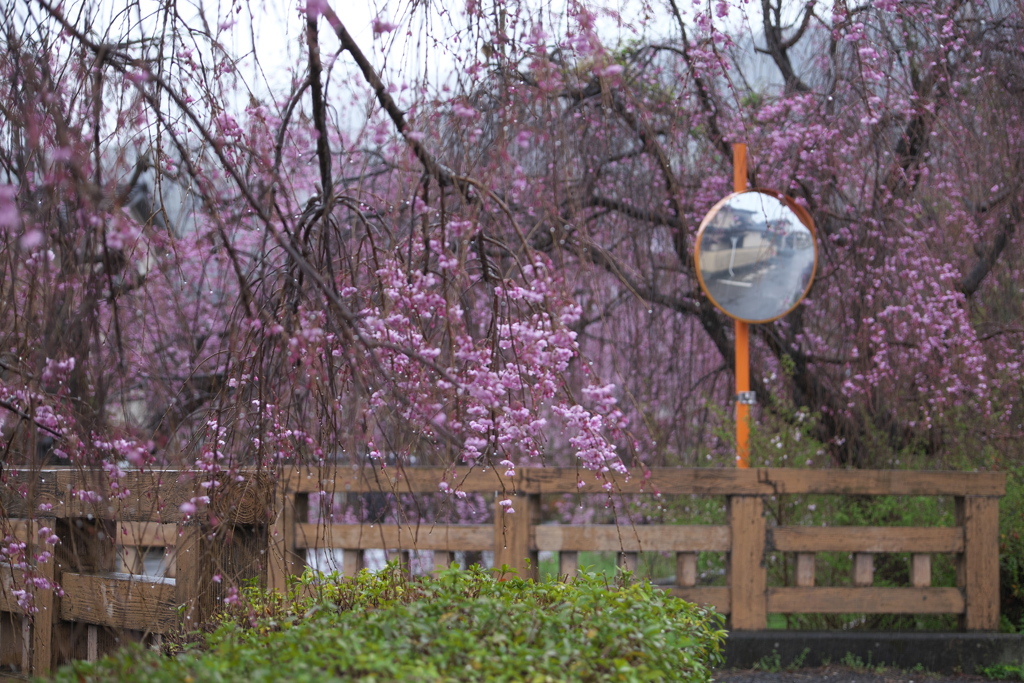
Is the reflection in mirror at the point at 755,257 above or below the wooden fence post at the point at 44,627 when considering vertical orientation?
above

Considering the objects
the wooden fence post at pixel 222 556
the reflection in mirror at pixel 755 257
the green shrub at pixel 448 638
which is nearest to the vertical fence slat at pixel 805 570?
the reflection in mirror at pixel 755 257

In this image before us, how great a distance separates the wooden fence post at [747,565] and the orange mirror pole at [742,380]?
1.00 feet

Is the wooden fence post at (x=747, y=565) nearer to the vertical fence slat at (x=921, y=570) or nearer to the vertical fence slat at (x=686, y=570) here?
the vertical fence slat at (x=686, y=570)

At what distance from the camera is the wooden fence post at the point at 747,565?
16.4 feet

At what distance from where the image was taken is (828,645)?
502 cm

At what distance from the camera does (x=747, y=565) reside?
500cm

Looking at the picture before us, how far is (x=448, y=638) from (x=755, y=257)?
3851mm

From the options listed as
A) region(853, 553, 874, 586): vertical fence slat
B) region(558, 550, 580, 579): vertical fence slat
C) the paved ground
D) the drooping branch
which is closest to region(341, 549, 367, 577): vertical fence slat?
region(558, 550, 580, 579): vertical fence slat

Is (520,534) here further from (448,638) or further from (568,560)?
(448,638)

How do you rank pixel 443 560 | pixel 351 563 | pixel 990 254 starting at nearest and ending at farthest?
1. pixel 351 563
2. pixel 990 254
3. pixel 443 560

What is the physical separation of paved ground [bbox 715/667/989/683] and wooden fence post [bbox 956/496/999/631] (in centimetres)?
32

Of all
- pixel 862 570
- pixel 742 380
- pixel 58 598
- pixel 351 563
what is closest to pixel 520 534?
pixel 351 563

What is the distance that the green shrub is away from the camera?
1986 millimetres

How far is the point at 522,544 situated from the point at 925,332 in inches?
108
